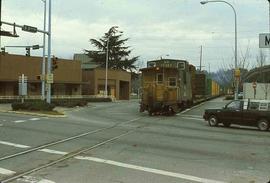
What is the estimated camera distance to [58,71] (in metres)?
78.4

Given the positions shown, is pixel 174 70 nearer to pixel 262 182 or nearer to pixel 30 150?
pixel 30 150

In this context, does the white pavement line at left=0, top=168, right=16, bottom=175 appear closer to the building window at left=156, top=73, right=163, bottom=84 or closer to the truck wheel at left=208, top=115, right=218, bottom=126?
the truck wheel at left=208, top=115, right=218, bottom=126

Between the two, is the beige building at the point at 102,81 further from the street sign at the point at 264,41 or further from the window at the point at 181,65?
the street sign at the point at 264,41

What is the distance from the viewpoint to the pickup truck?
2622 cm

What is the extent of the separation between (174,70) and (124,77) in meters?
61.2

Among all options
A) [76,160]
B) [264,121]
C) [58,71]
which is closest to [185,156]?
Answer: [76,160]

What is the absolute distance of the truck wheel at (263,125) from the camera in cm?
2598

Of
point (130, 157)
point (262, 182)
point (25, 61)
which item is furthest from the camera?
point (25, 61)

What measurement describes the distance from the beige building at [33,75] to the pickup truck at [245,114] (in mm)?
38584

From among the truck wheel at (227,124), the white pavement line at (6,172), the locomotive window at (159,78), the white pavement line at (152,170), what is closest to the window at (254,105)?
the truck wheel at (227,124)

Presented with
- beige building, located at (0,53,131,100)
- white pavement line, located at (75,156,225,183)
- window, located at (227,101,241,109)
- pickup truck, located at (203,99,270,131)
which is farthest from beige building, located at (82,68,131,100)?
white pavement line, located at (75,156,225,183)

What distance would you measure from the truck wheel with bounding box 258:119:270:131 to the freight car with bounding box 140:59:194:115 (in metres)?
10.3

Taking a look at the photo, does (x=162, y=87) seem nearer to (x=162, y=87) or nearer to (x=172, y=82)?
(x=162, y=87)

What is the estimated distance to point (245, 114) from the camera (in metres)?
26.8
